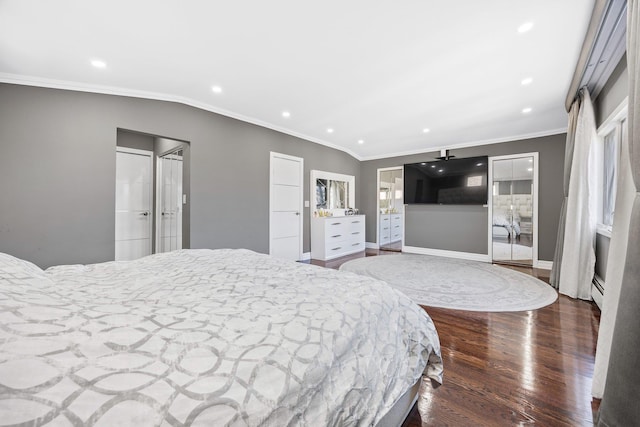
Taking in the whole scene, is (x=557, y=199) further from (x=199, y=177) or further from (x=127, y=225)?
(x=127, y=225)

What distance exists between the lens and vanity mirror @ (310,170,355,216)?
5.35m

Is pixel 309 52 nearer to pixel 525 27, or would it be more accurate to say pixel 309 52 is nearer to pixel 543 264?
pixel 525 27

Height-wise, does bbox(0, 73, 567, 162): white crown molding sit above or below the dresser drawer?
above

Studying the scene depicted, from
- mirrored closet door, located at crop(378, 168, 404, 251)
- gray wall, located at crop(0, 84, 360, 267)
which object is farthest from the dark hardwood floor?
mirrored closet door, located at crop(378, 168, 404, 251)

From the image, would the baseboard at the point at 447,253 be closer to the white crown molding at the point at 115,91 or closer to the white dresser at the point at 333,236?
the white dresser at the point at 333,236

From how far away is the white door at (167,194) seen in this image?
4.19 metres

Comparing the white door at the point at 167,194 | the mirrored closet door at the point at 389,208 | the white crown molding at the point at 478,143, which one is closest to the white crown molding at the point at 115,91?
the white door at the point at 167,194

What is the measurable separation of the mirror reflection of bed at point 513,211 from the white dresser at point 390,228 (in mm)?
2271

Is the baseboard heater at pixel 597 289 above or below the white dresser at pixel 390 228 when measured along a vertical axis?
below

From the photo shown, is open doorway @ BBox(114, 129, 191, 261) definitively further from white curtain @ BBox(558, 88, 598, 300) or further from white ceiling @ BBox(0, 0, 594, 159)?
white curtain @ BBox(558, 88, 598, 300)

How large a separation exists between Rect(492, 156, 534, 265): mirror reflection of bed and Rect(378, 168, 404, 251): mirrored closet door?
78.8 inches

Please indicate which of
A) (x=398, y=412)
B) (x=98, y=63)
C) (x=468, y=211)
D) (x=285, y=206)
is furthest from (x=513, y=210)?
(x=98, y=63)

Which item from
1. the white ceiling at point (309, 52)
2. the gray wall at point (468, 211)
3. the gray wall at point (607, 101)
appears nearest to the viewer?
the white ceiling at point (309, 52)

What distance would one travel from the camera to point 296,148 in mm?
4910
